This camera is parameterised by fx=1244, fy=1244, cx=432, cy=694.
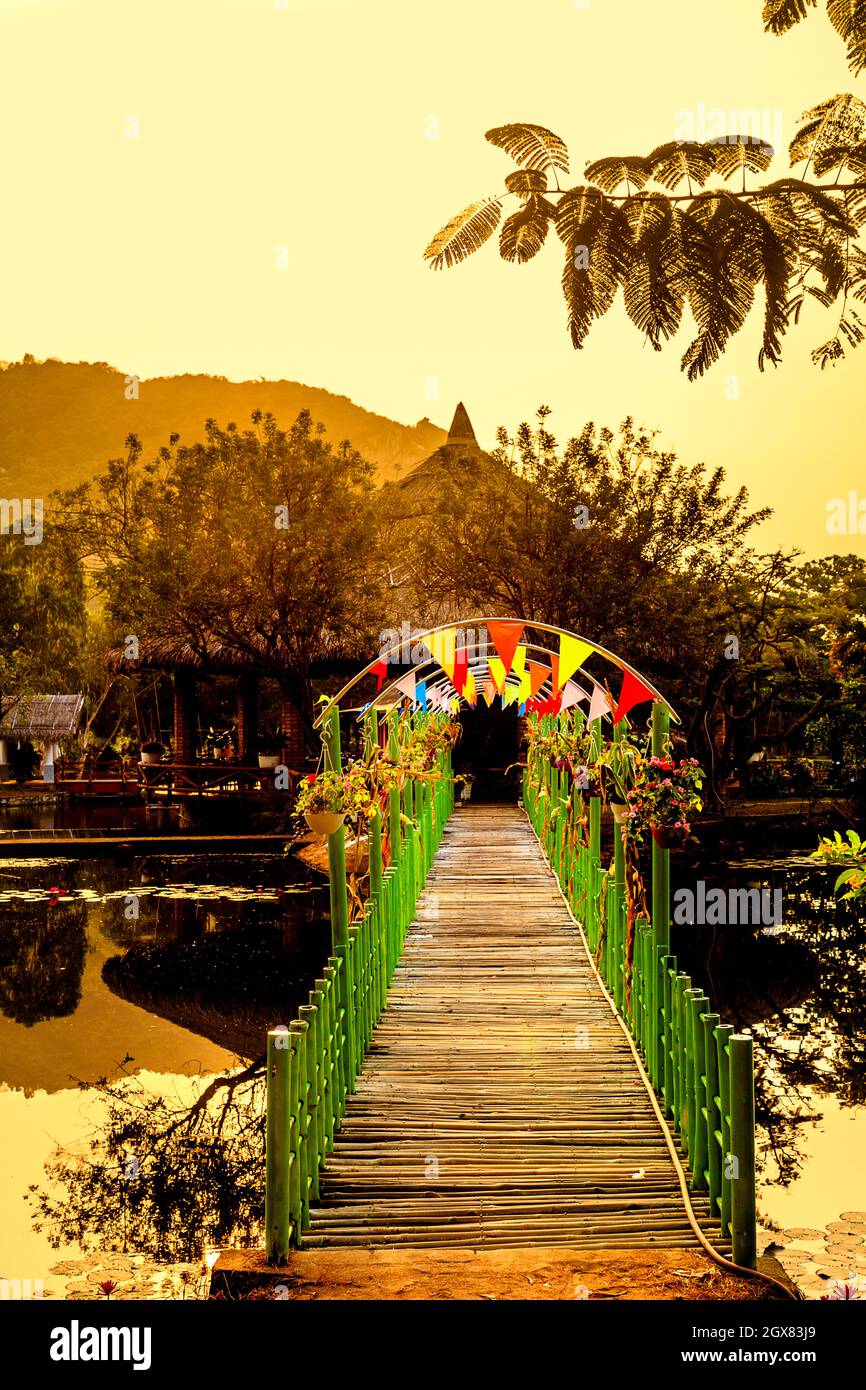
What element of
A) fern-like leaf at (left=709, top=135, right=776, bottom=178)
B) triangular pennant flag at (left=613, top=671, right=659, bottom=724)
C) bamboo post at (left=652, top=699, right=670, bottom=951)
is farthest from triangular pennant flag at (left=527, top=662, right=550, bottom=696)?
fern-like leaf at (left=709, top=135, right=776, bottom=178)

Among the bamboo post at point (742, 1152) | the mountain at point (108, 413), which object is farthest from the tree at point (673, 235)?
the mountain at point (108, 413)

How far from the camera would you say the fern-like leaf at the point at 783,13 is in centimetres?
313

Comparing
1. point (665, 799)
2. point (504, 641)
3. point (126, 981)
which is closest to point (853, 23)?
point (665, 799)

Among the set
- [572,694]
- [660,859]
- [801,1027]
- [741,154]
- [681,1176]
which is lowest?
[801,1027]

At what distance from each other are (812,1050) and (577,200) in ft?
28.9

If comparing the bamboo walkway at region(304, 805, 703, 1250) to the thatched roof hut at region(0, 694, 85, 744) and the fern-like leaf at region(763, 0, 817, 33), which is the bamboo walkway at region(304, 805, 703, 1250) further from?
the thatched roof hut at region(0, 694, 85, 744)

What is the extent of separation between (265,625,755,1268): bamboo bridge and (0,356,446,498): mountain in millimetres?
61748

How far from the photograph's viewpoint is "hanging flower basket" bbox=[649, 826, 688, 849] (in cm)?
680

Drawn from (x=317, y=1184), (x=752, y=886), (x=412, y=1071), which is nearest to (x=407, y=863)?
(x=412, y=1071)

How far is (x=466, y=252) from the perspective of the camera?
2.97m

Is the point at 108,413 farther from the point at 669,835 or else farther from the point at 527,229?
the point at 527,229

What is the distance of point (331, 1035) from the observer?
17.7 feet

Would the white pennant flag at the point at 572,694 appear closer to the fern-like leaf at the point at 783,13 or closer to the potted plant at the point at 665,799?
the potted plant at the point at 665,799

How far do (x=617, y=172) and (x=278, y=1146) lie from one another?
3294 mm
